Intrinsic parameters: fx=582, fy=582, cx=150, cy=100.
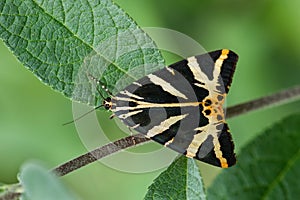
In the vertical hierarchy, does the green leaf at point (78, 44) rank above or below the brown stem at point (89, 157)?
above

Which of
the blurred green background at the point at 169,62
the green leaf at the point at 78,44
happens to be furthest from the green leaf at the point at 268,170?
the blurred green background at the point at 169,62

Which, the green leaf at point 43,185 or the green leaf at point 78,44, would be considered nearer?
the green leaf at point 43,185

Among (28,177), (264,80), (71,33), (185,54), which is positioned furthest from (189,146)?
(264,80)

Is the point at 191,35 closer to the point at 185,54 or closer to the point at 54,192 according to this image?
the point at 185,54

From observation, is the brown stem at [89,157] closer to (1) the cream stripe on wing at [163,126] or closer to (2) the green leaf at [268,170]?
(1) the cream stripe on wing at [163,126]

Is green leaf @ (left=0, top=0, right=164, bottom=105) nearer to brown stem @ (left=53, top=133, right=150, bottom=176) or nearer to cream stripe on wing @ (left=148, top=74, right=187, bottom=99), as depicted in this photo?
cream stripe on wing @ (left=148, top=74, right=187, bottom=99)

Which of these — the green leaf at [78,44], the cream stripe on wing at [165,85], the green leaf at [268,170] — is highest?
the green leaf at [78,44]
